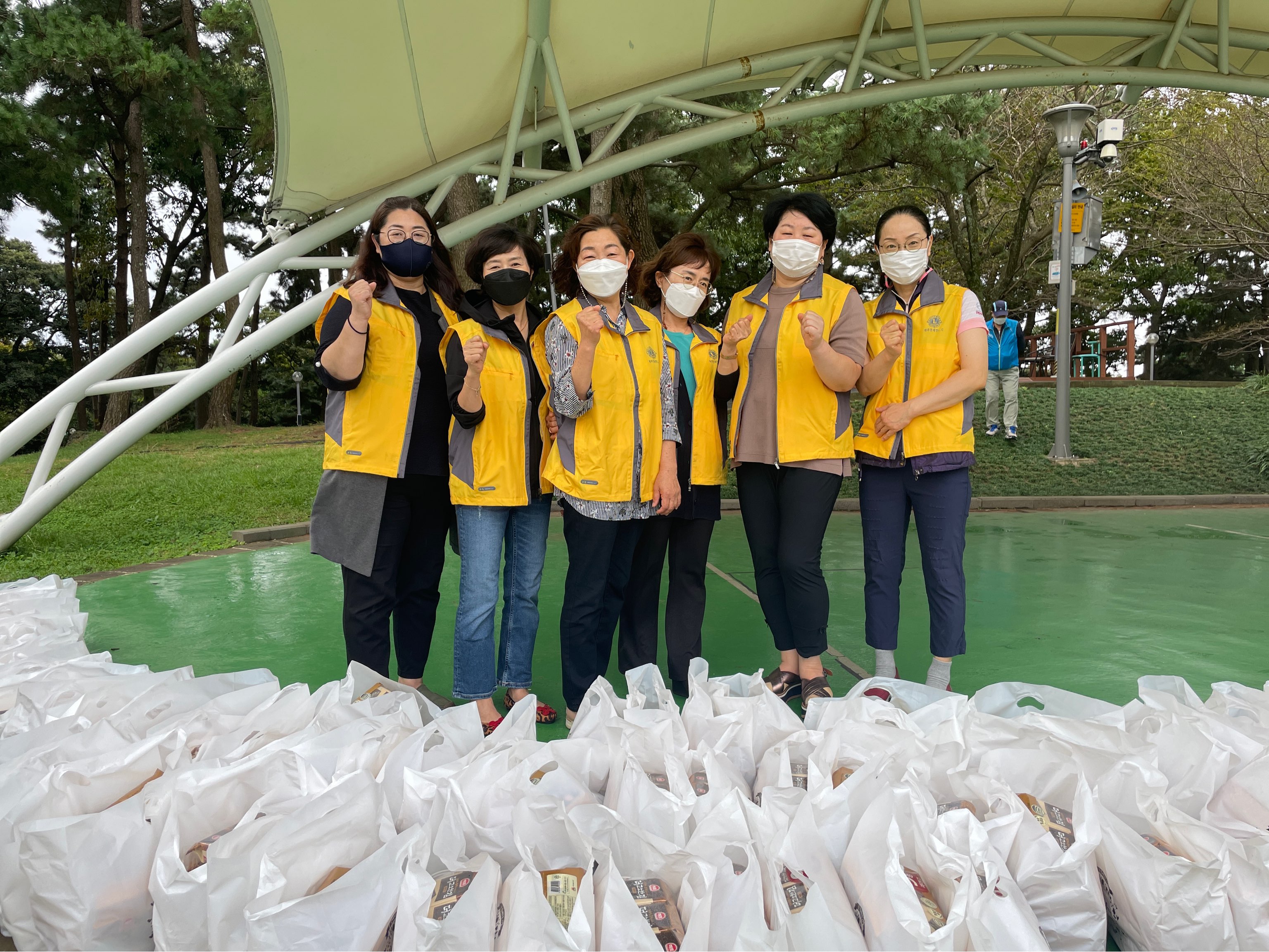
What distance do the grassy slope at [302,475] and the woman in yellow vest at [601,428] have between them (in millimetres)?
4196

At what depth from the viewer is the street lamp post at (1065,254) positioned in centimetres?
954

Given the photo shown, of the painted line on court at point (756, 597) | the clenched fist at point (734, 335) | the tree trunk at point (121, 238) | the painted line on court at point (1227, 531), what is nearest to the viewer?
the clenched fist at point (734, 335)

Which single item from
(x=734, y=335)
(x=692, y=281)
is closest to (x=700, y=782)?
(x=734, y=335)

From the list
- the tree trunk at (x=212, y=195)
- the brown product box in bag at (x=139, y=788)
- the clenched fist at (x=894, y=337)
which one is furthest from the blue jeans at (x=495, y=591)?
the tree trunk at (x=212, y=195)

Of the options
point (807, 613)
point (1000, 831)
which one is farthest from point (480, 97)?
point (1000, 831)

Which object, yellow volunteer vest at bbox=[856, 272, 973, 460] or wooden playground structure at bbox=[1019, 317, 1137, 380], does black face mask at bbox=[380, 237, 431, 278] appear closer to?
yellow volunteer vest at bbox=[856, 272, 973, 460]

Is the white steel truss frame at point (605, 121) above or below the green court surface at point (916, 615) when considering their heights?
above

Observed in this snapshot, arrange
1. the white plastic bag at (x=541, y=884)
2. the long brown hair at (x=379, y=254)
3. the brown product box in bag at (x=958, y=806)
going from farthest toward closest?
the long brown hair at (x=379, y=254) → the brown product box in bag at (x=958, y=806) → the white plastic bag at (x=541, y=884)

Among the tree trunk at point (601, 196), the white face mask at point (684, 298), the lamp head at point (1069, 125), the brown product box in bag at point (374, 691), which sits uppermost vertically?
the lamp head at point (1069, 125)

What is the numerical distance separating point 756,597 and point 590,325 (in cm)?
246

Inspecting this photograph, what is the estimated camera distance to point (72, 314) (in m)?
21.6

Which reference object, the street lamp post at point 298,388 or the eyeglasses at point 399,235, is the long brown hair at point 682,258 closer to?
the eyeglasses at point 399,235

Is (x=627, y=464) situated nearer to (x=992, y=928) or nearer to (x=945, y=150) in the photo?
(x=992, y=928)

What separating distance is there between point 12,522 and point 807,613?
464 centimetres
